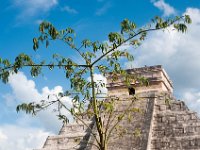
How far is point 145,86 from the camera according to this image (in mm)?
14414

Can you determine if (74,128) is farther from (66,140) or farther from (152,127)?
(152,127)

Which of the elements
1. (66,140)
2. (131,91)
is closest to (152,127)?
(131,91)

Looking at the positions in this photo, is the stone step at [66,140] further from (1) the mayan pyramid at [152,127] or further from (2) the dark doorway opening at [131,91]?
(2) the dark doorway opening at [131,91]

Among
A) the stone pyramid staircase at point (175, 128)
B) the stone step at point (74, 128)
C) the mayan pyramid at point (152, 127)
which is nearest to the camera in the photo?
the stone pyramid staircase at point (175, 128)

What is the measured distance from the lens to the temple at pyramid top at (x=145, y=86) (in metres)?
14.5

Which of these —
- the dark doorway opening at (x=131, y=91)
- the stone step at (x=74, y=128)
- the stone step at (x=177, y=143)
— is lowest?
the stone step at (x=177, y=143)

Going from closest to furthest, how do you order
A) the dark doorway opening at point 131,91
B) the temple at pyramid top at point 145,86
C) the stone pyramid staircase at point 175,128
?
the stone pyramid staircase at point 175,128 → the temple at pyramid top at point 145,86 → the dark doorway opening at point 131,91

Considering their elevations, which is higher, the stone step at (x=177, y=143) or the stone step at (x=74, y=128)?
the stone step at (x=74, y=128)

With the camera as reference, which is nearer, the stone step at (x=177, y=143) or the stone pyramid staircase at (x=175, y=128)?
the stone step at (x=177, y=143)

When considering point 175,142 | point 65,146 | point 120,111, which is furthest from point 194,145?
point 65,146

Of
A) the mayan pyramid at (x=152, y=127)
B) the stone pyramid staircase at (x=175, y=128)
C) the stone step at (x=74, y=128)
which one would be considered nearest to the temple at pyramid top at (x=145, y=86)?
the mayan pyramid at (x=152, y=127)

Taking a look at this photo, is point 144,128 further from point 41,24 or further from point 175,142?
point 41,24

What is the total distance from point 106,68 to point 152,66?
8211 mm

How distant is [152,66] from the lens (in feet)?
49.0
